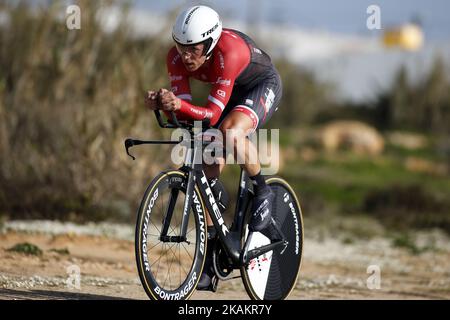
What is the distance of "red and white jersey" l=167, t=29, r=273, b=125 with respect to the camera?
6895mm

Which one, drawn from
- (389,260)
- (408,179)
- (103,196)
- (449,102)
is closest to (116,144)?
(103,196)

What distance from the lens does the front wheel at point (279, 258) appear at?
7.59m

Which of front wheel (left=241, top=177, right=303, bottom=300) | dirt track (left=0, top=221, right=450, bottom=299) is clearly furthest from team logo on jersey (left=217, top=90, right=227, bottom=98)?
dirt track (left=0, top=221, right=450, bottom=299)

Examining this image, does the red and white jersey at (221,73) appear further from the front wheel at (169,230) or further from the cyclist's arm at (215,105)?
the front wheel at (169,230)

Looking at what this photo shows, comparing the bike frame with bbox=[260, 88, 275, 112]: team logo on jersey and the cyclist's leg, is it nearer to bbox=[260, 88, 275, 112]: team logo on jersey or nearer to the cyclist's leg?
the cyclist's leg

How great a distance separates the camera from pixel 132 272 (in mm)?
9484

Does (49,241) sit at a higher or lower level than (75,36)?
lower

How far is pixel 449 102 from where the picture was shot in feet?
97.3

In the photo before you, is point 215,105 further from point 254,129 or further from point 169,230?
point 169,230

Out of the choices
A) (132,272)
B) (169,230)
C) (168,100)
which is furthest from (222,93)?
(132,272)

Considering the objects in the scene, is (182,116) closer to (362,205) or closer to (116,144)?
(116,144)

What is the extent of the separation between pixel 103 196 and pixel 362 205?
7.22 meters
